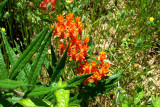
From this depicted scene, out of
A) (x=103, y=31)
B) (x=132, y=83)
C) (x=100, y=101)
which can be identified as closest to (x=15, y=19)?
(x=103, y=31)

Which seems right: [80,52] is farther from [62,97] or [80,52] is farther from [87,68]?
[62,97]

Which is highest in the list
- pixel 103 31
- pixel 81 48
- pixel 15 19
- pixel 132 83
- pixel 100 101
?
pixel 15 19

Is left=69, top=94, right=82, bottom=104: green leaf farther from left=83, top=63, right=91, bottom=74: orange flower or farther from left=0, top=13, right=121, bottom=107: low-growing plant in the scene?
left=83, top=63, right=91, bottom=74: orange flower

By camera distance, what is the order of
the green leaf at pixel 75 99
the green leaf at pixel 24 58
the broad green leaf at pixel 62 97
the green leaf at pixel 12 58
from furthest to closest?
the green leaf at pixel 75 99 < the green leaf at pixel 12 58 < the green leaf at pixel 24 58 < the broad green leaf at pixel 62 97

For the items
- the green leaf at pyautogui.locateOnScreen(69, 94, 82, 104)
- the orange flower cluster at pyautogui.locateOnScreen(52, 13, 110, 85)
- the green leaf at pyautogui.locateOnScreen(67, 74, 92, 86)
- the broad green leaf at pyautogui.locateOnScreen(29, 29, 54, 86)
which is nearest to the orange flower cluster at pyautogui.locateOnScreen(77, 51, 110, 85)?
the orange flower cluster at pyautogui.locateOnScreen(52, 13, 110, 85)

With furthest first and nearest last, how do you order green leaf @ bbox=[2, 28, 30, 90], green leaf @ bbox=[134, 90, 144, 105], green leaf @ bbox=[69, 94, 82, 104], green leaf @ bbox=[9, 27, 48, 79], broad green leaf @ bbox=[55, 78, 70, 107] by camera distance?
1. green leaf @ bbox=[134, 90, 144, 105]
2. green leaf @ bbox=[69, 94, 82, 104]
3. green leaf @ bbox=[2, 28, 30, 90]
4. green leaf @ bbox=[9, 27, 48, 79]
5. broad green leaf @ bbox=[55, 78, 70, 107]

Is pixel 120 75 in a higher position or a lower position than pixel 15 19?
lower

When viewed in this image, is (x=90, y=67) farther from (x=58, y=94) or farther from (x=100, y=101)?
(x=100, y=101)

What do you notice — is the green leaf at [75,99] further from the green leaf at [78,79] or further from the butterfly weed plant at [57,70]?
the green leaf at [78,79]

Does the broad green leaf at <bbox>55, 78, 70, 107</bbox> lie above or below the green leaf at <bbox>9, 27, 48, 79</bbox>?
below

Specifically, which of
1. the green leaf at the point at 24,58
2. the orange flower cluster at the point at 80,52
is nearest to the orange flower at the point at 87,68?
the orange flower cluster at the point at 80,52

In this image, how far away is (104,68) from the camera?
1.73 m

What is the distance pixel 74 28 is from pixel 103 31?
132 centimetres

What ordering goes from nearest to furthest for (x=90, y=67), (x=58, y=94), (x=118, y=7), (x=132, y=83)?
1. (x=58, y=94)
2. (x=90, y=67)
3. (x=132, y=83)
4. (x=118, y=7)
